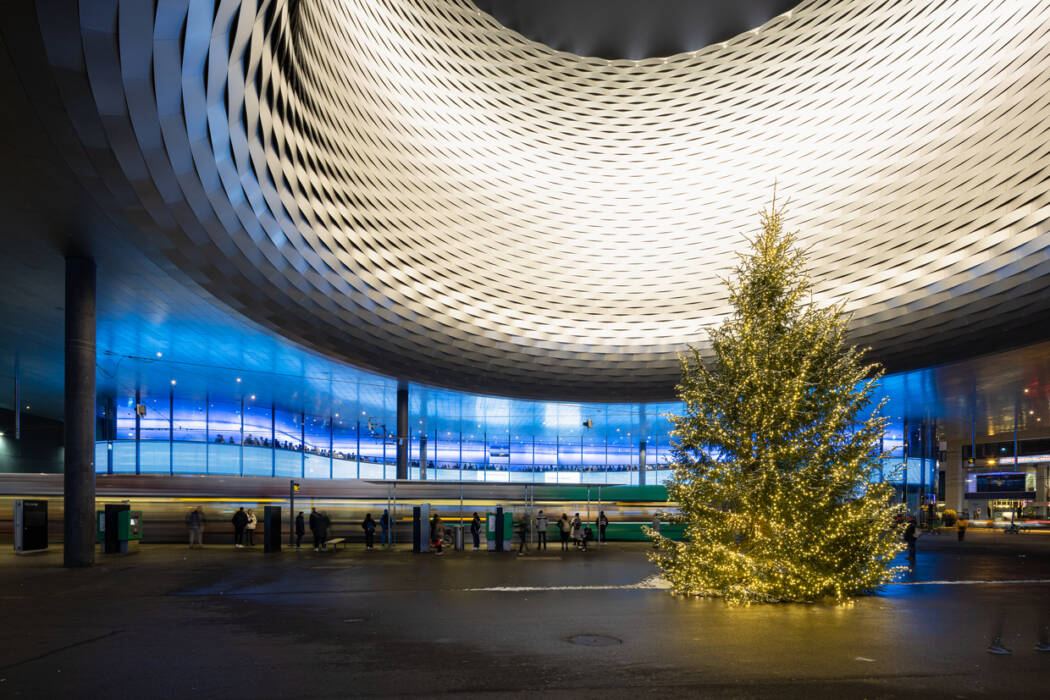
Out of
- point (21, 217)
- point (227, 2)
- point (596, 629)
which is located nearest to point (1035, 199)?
point (596, 629)

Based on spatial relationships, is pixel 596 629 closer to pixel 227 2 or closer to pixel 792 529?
pixel 792 529

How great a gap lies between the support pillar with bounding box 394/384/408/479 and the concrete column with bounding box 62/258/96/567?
20.2 metres

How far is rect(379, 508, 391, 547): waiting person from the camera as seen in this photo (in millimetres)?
26578

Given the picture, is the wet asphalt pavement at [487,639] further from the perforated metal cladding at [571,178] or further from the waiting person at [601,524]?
the waiting person at [601,524]

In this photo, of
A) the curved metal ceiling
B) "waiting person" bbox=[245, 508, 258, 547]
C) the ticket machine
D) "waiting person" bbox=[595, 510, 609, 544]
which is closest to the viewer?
the ticket machine

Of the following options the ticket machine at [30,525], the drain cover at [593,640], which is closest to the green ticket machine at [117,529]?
the ticket machine at [30,525]

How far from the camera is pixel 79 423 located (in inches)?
727

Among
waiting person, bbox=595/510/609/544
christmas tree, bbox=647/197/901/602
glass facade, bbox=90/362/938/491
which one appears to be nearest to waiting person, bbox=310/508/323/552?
waiting person, bbox=595/510/609/544

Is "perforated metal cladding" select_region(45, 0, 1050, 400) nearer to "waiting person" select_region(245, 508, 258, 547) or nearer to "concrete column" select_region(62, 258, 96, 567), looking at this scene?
"concrete column" select_region(62, 258, 96, 567)

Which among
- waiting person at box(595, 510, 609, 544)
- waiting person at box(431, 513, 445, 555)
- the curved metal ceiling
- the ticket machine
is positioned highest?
the curved metal ceiling

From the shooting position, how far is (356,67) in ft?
77.4

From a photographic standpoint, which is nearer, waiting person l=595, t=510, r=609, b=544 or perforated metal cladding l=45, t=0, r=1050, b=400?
perforated metal cladding l=45, t=0, r=1050, b=400

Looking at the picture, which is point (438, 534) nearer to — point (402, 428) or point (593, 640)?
point (402, 428)

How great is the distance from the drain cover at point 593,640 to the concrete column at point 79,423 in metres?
14.5
